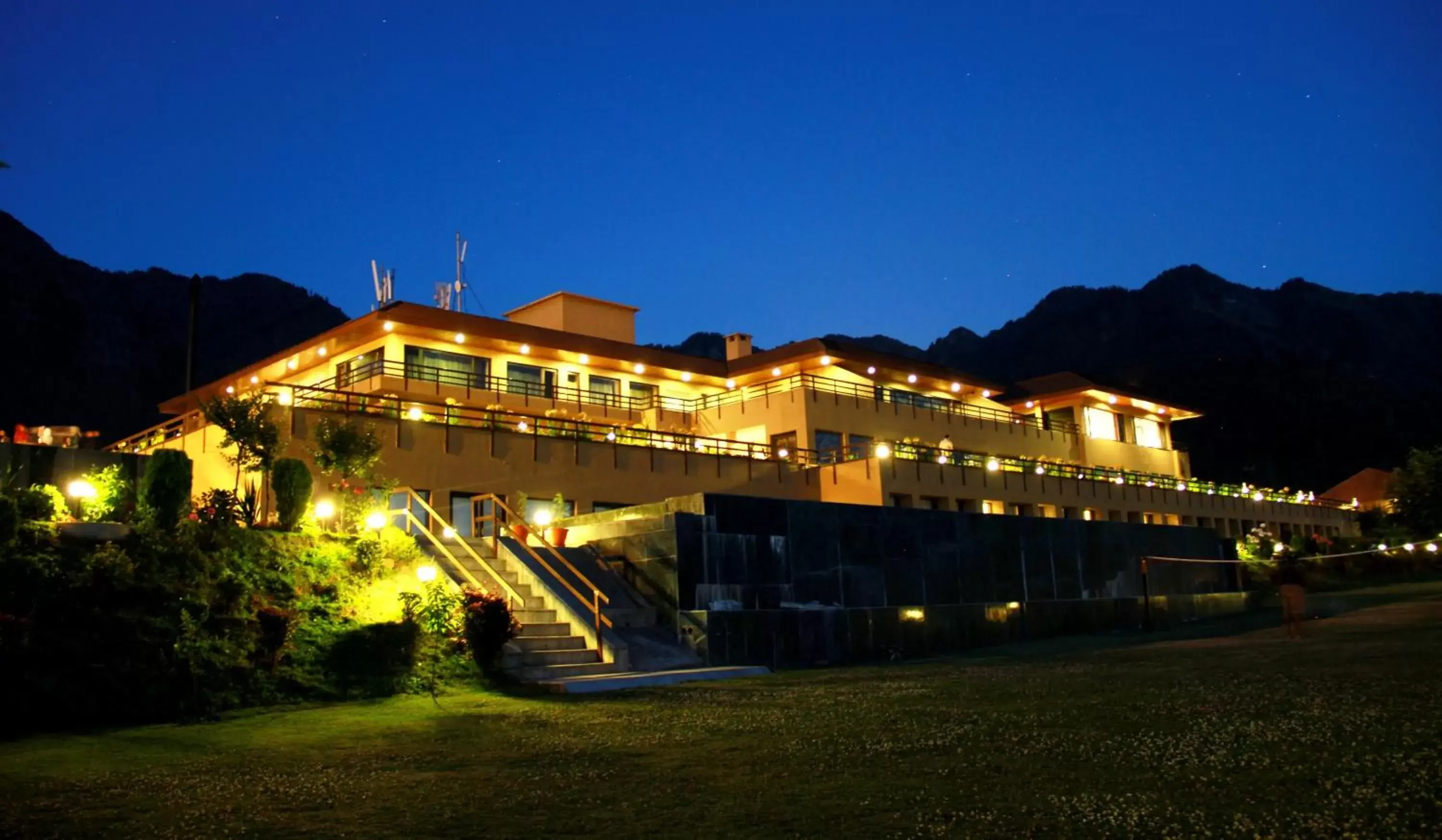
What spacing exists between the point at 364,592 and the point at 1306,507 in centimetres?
5531

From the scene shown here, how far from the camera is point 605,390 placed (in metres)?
38.3

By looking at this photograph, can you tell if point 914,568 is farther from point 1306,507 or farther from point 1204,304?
point 1204,304

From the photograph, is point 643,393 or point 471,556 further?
point 643,393

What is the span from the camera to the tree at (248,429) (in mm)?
21203

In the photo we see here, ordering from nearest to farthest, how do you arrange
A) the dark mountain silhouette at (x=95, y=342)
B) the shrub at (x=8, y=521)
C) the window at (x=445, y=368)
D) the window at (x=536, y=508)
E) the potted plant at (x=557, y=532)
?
the shrub at (x=8, y=521) → the potted plant at (x=557, y=532) → the window at (x=536, y=508) → the window at (x=445, y=368) → the dark mountain silhouette at (x=95, y=342)

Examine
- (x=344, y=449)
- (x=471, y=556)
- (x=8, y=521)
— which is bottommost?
(x=471, y=556)

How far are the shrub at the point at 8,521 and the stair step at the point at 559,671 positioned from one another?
6348 millimetres

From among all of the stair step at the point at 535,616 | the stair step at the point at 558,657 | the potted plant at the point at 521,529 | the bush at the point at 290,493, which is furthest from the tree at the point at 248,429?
the stair step at the point at 558,657

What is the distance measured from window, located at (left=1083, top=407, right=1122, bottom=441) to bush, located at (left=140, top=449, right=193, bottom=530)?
41.8 metres

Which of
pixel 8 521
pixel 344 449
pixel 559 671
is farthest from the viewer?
pixel 344 449

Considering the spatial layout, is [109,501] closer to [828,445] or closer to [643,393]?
[643,393]

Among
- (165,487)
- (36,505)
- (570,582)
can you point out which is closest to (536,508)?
(570,582)

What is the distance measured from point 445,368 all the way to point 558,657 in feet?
64.5

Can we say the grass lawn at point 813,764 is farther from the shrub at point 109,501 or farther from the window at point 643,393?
the window at point 643,393
